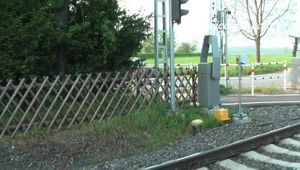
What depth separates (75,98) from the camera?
A: 11.1 meters

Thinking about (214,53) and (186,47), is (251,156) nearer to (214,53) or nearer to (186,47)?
(214,53)

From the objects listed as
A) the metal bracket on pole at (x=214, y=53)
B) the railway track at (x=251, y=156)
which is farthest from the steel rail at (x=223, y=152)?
the metal bracket on pole at (x=214, y=53)

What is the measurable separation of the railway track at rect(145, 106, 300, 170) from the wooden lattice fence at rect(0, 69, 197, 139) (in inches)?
143

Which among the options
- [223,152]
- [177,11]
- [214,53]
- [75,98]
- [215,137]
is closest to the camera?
[223,152]

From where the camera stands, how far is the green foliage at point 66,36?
36.3 ft

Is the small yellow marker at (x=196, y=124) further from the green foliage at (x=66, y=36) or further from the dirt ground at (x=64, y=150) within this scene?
the green foliage at (x=66, y=36)

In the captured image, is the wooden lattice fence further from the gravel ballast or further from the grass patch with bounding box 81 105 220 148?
the gravel ballast

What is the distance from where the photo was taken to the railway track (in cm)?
777

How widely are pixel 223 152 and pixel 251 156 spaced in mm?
458

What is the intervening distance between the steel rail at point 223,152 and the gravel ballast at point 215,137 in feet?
2.10

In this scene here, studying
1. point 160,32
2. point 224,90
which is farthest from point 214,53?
point 224,90

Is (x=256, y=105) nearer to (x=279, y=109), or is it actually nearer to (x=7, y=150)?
(x=279, y=109)

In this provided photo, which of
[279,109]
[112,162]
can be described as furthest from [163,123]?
[279,109]

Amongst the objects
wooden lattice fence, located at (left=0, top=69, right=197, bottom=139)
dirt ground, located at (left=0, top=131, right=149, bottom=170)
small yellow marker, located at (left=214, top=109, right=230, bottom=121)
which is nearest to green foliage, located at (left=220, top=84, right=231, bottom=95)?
wooden lattice fence, located at (left=0, top=69, right=197, bottom=139)
